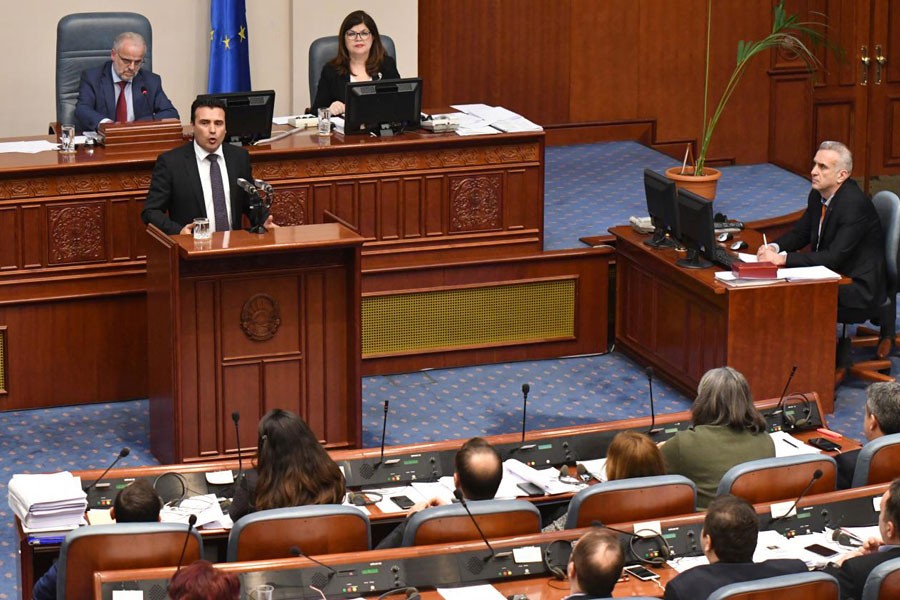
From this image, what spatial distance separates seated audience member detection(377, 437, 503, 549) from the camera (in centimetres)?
481

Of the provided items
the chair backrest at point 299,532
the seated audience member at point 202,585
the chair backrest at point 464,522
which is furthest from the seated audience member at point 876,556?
the seated audience member at point 202,585

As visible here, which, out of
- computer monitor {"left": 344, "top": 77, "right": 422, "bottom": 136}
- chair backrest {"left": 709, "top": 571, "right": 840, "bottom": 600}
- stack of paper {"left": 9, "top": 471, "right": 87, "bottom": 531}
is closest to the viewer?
chair backrest {"left": 709, "top": 571, "right": 840, "bottom": 600}

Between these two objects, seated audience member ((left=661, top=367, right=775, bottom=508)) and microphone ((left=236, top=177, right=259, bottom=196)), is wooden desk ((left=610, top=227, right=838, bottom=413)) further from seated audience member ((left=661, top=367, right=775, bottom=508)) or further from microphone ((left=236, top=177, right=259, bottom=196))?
microphone ((left=236, top=177, right=259, bottom=196))

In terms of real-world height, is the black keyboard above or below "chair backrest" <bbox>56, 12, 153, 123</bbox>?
below

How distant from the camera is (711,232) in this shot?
24.7ft

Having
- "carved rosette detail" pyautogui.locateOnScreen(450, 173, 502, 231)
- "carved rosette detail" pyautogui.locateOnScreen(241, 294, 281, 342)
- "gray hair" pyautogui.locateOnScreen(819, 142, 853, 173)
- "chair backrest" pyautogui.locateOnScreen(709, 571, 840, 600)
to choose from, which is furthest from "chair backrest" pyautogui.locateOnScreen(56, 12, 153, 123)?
"chair backrest" pyautogui.locateOnScreen(709, 571, 840, 600)

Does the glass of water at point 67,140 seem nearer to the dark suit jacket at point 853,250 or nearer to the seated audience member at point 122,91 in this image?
the seated audience member at point 122,91

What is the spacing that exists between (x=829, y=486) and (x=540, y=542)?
1.23 metres

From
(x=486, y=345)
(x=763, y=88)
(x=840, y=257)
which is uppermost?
(x=763, y=88)

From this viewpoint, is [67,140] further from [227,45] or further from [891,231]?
[891,231]

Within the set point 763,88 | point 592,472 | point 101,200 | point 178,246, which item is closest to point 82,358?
point 101,200

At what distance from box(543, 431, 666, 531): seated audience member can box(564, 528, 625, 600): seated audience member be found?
3.05ft

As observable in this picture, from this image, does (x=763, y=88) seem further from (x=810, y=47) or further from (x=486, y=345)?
(x=486, y=345)

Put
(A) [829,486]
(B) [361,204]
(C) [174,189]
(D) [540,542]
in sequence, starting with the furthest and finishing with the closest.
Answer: (B) [361,204], (C) [174,189], (A) [829,486], (D) [540,542]
